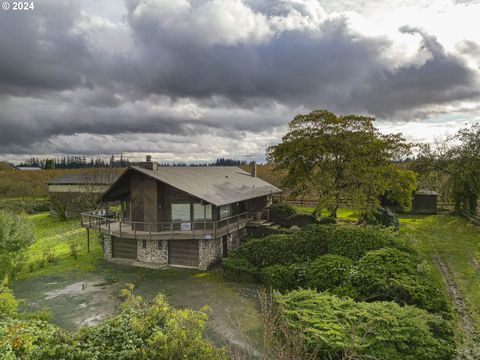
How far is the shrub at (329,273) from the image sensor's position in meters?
15.7

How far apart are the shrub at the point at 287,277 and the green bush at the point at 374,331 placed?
16.0 feet

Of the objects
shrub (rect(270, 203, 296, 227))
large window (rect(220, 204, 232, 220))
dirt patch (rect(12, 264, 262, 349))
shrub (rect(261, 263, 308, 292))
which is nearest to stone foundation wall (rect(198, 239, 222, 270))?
dirt patch (rect(12, 264, 262, 349))

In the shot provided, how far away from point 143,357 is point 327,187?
22894mm

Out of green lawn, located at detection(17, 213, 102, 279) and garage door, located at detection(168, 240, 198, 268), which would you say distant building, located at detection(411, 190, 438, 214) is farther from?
green lawn, located at detection(17, 213, 102, 279)

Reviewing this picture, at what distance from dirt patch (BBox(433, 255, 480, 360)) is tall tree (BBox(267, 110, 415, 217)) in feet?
31.9

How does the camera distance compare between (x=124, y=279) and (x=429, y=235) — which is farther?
(x=429, y=235)

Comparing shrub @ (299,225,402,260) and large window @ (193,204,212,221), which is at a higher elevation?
large window @ (193,204,212,221)

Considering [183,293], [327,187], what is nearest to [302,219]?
[327,187]

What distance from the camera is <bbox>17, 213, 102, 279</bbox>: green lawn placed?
82.1 feet

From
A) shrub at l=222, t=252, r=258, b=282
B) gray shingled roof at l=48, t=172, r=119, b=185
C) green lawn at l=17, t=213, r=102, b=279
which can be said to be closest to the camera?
shrub at l=222, t=252, r=258, b=282

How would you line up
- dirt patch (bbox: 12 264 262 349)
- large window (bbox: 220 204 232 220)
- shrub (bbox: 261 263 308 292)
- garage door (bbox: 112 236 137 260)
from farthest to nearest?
large window (bbox: 220 204 232 220) < garage door (bbox: 112 236 137 260) < shrub (bbox: 261 263 308 292) < dirt patch (bbox: 12 264 262 349)

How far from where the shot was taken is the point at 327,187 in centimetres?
2861

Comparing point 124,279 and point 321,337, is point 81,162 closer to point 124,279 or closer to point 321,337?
point 124,279

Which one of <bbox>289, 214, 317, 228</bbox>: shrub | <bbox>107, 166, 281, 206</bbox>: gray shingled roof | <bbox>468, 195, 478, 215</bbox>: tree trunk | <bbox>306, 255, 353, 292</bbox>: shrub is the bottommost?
<bbox>306, 255, 353, 292</bbox>: shrub
